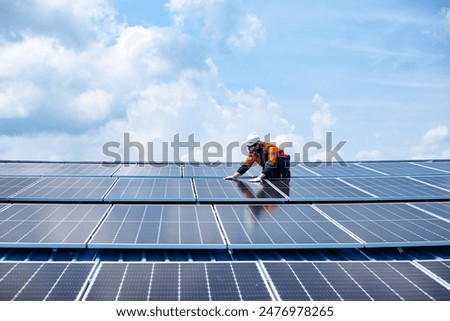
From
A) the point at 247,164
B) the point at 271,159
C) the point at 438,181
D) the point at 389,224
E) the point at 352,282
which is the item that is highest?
the point at 271,159

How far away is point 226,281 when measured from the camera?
7113mm

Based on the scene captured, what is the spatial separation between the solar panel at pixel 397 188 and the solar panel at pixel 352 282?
5.90 meters

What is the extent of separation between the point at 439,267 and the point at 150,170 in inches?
530

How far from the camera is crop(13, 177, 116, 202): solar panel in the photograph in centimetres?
1224

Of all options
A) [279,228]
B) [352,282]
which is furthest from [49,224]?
[352,282]

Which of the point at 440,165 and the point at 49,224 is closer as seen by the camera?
the point at 49,224

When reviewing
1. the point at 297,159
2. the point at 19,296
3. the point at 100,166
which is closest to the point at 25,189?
the point at 100,166

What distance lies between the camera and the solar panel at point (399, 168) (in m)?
18.6

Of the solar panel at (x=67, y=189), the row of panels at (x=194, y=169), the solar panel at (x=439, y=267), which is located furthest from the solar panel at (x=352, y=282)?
the row of panels at (x=194, y=169)

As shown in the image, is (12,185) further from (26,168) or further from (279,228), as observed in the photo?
(279,228)

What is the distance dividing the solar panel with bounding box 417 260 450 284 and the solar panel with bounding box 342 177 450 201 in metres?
5.01

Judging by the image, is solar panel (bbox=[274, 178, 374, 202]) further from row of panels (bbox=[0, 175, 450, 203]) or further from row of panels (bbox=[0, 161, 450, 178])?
row of panels (bbox=[0, 161, 450, 178])

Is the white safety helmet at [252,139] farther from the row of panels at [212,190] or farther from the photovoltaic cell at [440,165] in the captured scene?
the photovoltaic cell at [440,165]

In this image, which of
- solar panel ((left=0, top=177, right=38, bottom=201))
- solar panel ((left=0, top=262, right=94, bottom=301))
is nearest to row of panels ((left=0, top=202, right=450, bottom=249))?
solar panel ((left=0, top=262, right=94, bottom=301))
